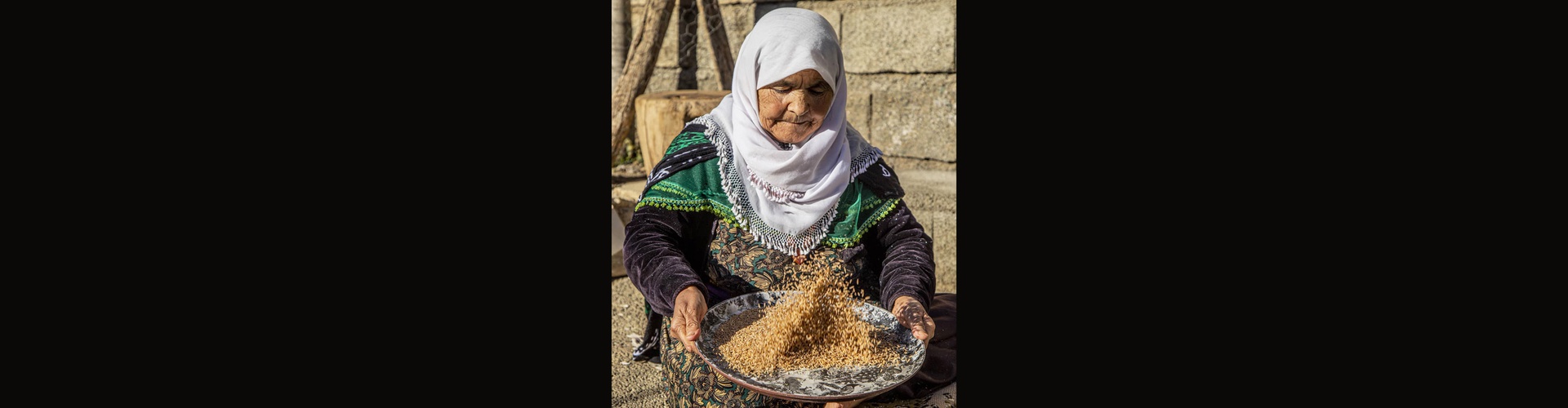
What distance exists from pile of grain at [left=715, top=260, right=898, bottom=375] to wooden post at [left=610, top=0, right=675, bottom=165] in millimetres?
2574

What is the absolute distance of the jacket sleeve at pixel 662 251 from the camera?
266 centimetres

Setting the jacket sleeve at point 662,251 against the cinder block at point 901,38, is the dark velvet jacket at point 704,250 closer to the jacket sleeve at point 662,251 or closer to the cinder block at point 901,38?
the jacket sleeve at point 662,251

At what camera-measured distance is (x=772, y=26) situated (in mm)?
2670

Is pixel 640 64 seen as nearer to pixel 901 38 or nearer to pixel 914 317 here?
Result: pixel 901 38

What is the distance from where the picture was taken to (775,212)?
2.81 m

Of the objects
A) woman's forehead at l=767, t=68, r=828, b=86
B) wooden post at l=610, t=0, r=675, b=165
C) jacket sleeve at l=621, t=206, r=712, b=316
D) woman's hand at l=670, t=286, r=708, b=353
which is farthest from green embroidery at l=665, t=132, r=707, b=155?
wooden post at l=610, t=0, r=675, b=165

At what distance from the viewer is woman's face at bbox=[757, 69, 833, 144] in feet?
8.78

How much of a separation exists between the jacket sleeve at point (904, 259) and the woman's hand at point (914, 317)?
3cm

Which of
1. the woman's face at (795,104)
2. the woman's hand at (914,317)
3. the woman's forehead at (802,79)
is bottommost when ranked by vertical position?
the woman's hand at (914,317)

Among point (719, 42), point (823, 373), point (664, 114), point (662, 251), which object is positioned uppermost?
point (719, 42)

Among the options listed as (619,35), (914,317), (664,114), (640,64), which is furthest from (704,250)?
(619,35)

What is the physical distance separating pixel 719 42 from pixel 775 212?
2.51 m

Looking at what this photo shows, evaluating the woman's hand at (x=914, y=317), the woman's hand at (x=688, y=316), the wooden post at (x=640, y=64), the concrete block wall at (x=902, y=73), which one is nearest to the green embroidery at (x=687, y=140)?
the woman's hand at (x=688, y=316)

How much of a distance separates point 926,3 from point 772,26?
1.53 m
